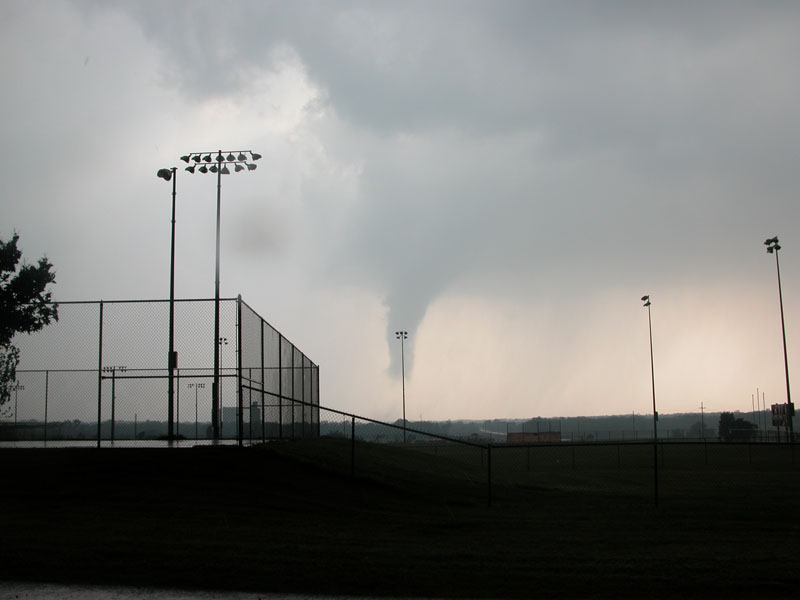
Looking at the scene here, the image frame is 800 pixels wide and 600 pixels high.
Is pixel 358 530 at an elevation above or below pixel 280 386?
below

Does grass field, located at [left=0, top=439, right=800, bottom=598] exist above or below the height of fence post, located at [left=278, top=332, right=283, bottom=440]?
below

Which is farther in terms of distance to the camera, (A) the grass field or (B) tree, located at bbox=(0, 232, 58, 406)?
(B) tree, located at bbox=(0, 232, 58, 406)

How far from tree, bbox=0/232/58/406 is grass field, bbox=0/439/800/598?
660cm

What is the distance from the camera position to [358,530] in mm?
12648

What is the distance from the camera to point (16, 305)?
1104 inches

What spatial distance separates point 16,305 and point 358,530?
2031 centimetres

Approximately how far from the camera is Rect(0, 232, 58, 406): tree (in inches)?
906

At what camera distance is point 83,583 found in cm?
917

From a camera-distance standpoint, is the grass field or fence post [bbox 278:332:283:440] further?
fence post [bbox 278:332:283:440]

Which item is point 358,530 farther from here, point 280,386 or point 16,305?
point 16,305

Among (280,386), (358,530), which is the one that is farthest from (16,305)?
(358,530)

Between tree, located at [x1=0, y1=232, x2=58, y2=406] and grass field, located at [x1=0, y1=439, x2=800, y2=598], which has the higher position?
tree, located at [x1=0, y1=232, x2=58, y2=406]

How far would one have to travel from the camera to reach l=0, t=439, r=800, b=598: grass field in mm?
9359

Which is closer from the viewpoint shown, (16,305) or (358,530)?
(358,530)
